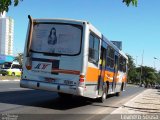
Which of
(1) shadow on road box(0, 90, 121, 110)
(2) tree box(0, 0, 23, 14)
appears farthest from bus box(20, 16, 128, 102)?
(2) tree box(0, 0, 23, 14)

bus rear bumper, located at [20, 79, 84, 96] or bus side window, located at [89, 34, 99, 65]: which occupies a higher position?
bus side window, located at [89, 34, 99, 65]

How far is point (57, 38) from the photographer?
52.4ft

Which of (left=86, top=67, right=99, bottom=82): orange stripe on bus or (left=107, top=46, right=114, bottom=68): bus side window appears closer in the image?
(left=86, top=67, right=99, bottom=82): orange stripe on bus

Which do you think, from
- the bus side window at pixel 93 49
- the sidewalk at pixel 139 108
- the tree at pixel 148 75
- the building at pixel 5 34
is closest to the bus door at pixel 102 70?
the bus side window at pixel 93 49

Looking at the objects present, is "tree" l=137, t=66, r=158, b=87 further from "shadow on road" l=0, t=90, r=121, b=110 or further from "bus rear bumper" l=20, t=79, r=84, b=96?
"bus rear bumper" l=20, t=79, r=84, b=96

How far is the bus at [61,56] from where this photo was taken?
1542cm

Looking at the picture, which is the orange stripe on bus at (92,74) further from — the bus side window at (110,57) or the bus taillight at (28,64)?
the bus side window at (110,57)

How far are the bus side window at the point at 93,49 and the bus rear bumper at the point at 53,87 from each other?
1588mm

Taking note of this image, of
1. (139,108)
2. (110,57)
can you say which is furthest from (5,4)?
(110,57)

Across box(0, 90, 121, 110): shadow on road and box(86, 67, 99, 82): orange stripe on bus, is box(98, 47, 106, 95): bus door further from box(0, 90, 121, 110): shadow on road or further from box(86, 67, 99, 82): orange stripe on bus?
box(86, 67, 99, 82): orange stripe on bus

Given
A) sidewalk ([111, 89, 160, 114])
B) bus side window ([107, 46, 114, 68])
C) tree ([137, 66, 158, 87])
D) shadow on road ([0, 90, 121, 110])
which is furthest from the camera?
tree ([137, 66, 158, 87])

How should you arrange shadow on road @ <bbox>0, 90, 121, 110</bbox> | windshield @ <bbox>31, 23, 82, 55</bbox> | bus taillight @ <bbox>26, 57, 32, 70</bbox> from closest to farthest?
windshield @ <bbox>31, 23, 82, 55</bbox> → bus taillight @ <bbox>26, 57, 32, 70</bbox> → shadow on road @ <bbox>0, 90, 121, 110</bbox>

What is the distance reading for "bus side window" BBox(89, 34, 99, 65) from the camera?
16203 mm

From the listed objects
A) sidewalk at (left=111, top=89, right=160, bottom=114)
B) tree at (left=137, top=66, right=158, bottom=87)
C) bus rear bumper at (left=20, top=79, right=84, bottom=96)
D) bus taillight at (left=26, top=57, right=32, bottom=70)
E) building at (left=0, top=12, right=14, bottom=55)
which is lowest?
sidewalk at (left=111, top=89, right=160, bottom=114)
